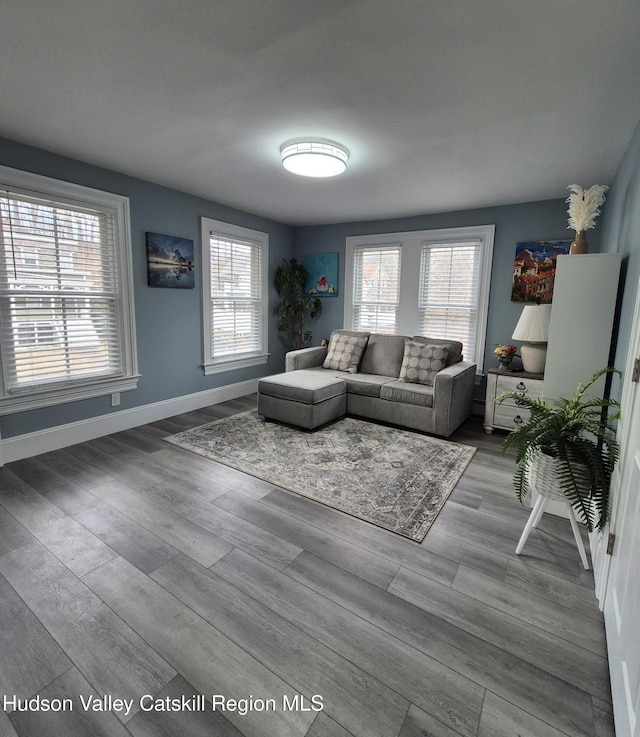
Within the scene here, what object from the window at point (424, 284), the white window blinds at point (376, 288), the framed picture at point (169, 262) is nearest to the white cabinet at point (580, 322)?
the window at point (424, 284)

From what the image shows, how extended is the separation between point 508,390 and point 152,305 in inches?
146

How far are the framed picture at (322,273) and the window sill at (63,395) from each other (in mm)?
2854

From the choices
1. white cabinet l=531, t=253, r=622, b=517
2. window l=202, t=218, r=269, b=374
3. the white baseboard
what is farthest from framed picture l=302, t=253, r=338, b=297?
white cabinet l=531, t=253, r=622, b=517

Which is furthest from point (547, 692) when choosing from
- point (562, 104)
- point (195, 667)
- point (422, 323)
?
point (422, 323)

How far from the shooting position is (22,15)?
1530mm

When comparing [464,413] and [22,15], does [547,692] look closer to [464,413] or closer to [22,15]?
[464,413]

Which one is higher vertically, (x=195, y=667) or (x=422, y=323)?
(x=422, y=323)

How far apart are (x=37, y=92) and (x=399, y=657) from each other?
3.29 metres

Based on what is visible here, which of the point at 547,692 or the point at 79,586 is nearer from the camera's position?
the point at 547,692

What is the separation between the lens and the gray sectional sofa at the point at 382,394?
366 centimetres

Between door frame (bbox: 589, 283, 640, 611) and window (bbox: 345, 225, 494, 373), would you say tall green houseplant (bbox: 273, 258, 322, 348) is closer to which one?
window (bbox: 345, 225, 494, 373)

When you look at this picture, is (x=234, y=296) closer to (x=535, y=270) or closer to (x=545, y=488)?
(x=535, y=270)

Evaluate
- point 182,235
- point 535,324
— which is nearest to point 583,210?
point 535,324

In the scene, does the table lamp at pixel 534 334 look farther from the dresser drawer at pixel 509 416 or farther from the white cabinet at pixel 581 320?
the white cabinet at pixel 581 320
